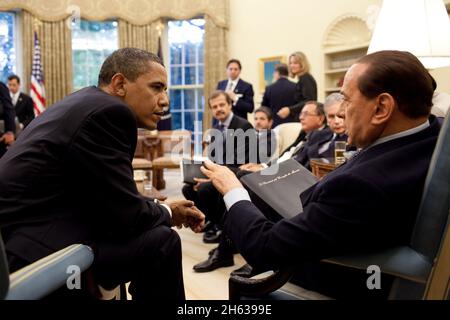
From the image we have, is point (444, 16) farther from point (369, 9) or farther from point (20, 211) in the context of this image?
point (369, 9)

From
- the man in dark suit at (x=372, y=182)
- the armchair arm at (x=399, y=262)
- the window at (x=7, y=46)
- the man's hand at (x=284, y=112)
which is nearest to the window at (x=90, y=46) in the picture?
the window at (x=7, y=46)

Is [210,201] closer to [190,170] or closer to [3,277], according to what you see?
[190,170]

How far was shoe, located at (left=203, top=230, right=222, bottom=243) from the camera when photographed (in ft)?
12.8

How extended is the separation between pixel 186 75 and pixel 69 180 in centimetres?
768

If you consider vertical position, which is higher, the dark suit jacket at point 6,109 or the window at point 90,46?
the window at point 90,46

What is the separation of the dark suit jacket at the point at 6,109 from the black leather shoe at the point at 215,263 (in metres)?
3.39

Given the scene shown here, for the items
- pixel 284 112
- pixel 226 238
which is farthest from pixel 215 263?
pixel 284 112

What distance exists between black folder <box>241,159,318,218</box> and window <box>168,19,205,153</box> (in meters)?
7.13

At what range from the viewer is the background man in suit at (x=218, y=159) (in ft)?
11.7

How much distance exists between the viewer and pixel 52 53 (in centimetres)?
805

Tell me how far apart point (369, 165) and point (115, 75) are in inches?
42.1

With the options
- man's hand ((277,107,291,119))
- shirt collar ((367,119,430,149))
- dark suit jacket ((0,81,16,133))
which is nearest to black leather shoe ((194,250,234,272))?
shirt collar ((367,119,430,149))

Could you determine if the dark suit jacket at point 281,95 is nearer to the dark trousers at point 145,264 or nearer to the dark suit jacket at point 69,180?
the dark trousers at point 145,264

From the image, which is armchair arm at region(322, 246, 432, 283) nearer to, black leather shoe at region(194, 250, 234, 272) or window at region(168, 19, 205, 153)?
black leather shoe at region(194, 250, 234, 272)
